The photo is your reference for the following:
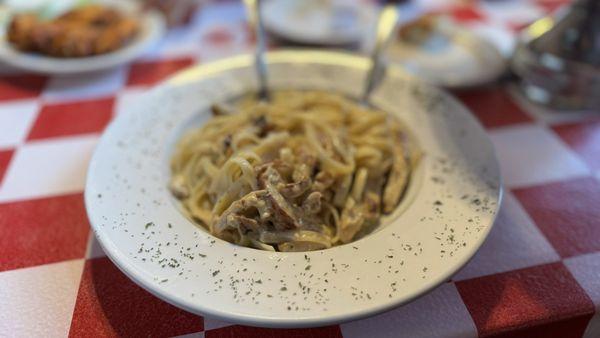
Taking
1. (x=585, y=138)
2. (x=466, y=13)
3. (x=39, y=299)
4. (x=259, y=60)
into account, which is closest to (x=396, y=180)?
(x=259, y=60)

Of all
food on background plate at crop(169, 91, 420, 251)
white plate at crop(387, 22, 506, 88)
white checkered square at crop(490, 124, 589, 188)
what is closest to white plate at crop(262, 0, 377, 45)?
white plate at crop(387, 22, 506, 88)

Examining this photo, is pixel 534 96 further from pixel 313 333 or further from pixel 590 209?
pixel 313 333

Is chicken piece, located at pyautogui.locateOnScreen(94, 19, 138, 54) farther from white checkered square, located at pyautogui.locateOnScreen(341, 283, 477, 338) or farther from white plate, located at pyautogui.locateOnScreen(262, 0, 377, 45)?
white checkered square, located at pyautogui.locateOnScreen(341, 283, 477, 338)

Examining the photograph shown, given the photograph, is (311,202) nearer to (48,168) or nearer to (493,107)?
(48,168)

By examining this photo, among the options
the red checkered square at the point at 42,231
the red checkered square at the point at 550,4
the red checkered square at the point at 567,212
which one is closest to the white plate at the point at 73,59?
the red checkered square at the point at 42,231

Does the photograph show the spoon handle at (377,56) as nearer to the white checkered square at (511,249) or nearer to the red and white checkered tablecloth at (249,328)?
the red and white checkered tablecloth at (249,328)
